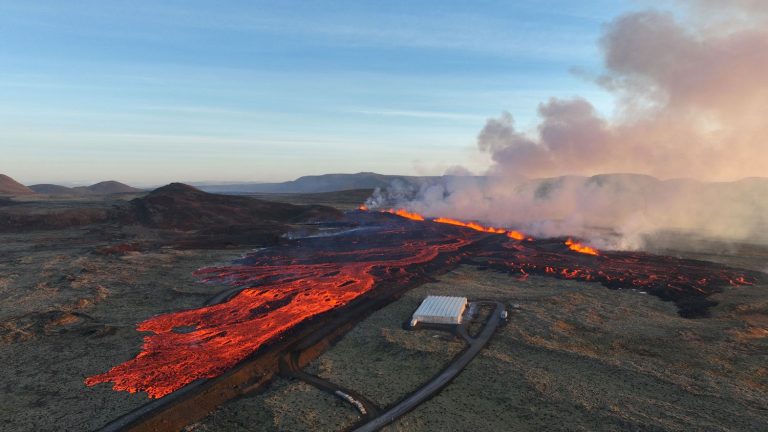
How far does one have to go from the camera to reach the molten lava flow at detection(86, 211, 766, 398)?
2133 cm

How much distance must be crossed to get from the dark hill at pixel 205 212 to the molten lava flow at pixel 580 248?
43230 mm

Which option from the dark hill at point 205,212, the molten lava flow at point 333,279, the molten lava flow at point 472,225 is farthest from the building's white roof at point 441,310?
the dark hill at point 205,212

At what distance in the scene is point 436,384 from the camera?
1908 centimetres

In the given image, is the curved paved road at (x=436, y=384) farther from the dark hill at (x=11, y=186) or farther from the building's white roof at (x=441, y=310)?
the dark hill at (x=11, y=186)

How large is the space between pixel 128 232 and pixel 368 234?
36337 mm

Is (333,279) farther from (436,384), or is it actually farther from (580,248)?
(580,248)

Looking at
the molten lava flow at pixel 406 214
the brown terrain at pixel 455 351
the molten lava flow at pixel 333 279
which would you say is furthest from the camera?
the molten lava flow at pixel 406 214

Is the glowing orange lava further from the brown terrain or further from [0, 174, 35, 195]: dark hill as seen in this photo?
[0, 174, 35, 195]: dark hill

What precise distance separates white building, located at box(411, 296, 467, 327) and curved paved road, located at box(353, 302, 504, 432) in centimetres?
195

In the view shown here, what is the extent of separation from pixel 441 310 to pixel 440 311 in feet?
0.69

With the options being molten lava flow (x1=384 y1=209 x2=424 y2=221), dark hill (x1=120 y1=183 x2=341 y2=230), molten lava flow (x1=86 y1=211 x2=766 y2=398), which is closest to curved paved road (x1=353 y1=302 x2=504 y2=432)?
molten lava flow (x1=86 y1=211 x2=766 y2=398)

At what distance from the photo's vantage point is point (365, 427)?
15.9 metres

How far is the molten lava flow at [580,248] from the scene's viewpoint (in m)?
50.6

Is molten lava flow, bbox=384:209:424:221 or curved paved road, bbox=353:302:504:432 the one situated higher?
molten lava flow, bbox=384:209:424:221
